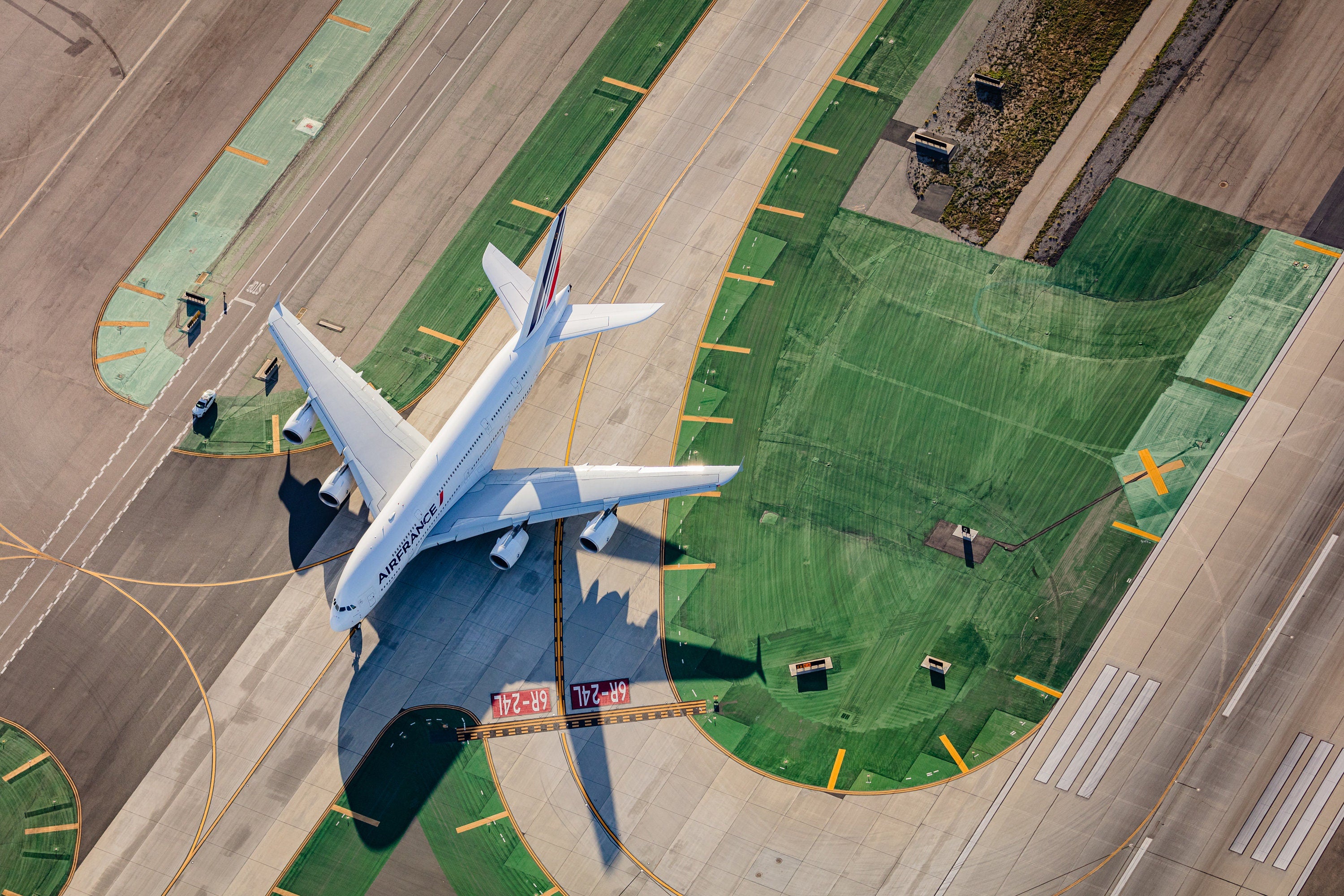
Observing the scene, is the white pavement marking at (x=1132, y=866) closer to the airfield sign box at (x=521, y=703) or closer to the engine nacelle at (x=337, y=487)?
the airfield sign box at (x=521, y=703)

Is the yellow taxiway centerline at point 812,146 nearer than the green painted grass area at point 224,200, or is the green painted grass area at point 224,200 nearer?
the green painted grass area at point 224,200

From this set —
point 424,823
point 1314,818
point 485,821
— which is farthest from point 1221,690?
point 424,823

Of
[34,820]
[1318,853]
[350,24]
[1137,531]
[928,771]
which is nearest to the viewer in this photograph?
[1318,853]

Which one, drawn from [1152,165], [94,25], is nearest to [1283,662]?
[1152,165]

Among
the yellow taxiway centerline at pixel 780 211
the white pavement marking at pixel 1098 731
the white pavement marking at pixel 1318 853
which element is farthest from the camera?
the yellow taxiway centerline at pixel 780 211

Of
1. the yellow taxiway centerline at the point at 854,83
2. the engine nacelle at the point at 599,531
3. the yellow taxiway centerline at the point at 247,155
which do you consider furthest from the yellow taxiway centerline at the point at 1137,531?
the yellow taxiway centerline at the point at 247,155

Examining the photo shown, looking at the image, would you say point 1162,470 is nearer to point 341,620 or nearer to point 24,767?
point 341,620
